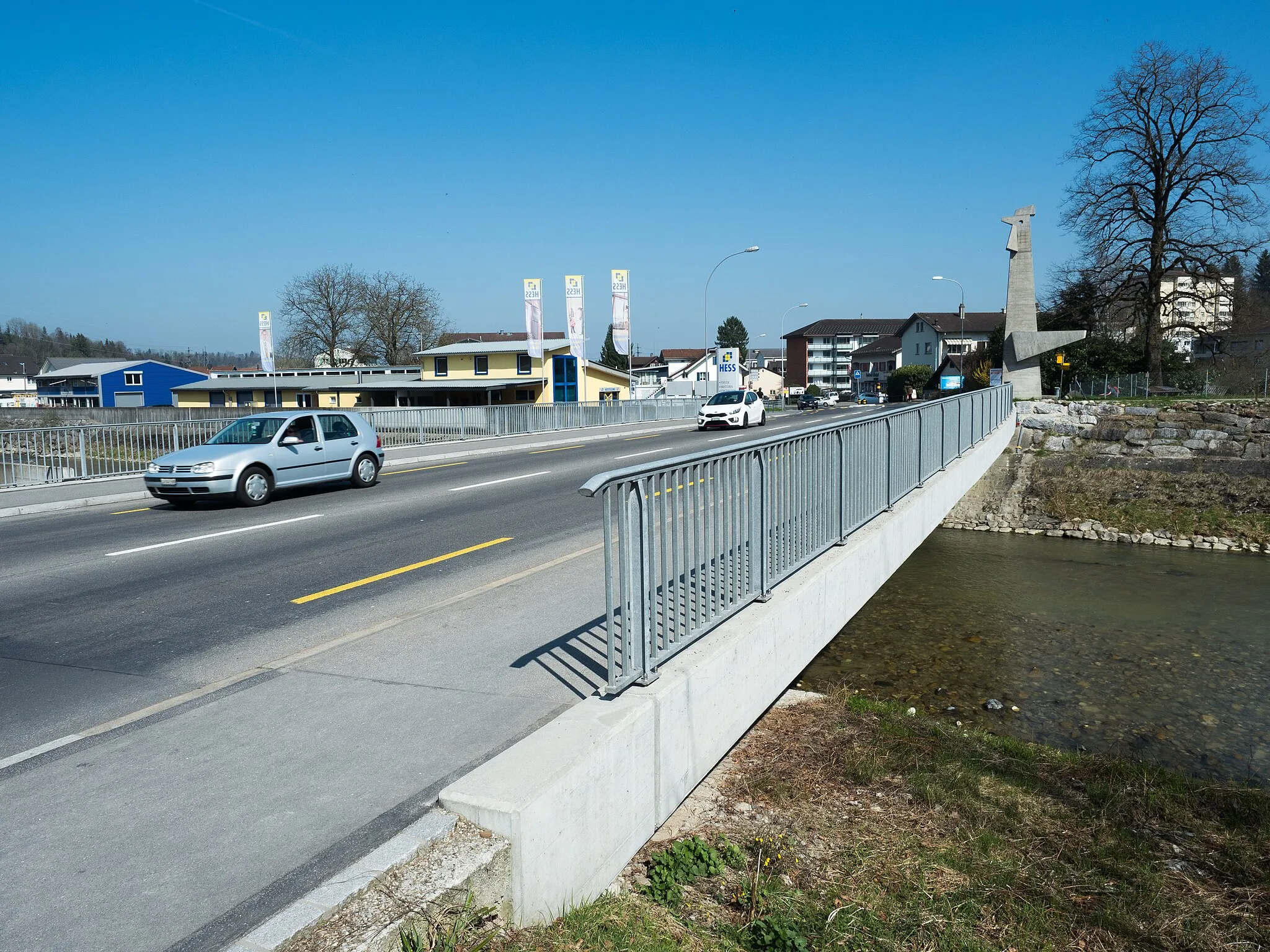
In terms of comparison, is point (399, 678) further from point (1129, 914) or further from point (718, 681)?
point (1129, 914)

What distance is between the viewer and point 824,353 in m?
152

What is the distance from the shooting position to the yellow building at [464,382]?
6034cm

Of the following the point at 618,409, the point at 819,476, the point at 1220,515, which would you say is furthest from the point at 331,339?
the point at 819,476

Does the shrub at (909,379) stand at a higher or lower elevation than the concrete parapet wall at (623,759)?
higher

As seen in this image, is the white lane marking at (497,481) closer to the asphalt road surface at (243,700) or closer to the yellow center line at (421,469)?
the yellow center line at (421,469)

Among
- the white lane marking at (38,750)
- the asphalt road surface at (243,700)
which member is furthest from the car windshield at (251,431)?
the white lane marking at (38,750)

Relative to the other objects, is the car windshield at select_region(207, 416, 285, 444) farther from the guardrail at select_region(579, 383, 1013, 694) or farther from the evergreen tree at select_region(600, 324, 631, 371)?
the evergreen tree at select_region(600, 324, 631, 371)

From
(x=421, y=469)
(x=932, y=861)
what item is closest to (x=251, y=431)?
(x=421, y=469)

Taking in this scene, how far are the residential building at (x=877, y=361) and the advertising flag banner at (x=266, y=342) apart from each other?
280 feet

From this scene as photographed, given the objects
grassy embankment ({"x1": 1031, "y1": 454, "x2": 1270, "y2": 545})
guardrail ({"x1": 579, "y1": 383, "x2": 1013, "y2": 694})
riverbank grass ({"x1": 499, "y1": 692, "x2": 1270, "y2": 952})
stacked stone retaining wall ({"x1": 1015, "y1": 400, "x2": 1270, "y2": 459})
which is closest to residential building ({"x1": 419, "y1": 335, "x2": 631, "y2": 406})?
stacked stone retaining wall ({"x1": 1015, "y1": 400, "x2": 1270, "y2": 459})

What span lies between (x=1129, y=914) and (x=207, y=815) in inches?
170

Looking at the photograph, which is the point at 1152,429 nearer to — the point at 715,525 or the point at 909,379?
the point at 715,525

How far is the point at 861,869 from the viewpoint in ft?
13.9

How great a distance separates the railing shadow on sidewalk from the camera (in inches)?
190
